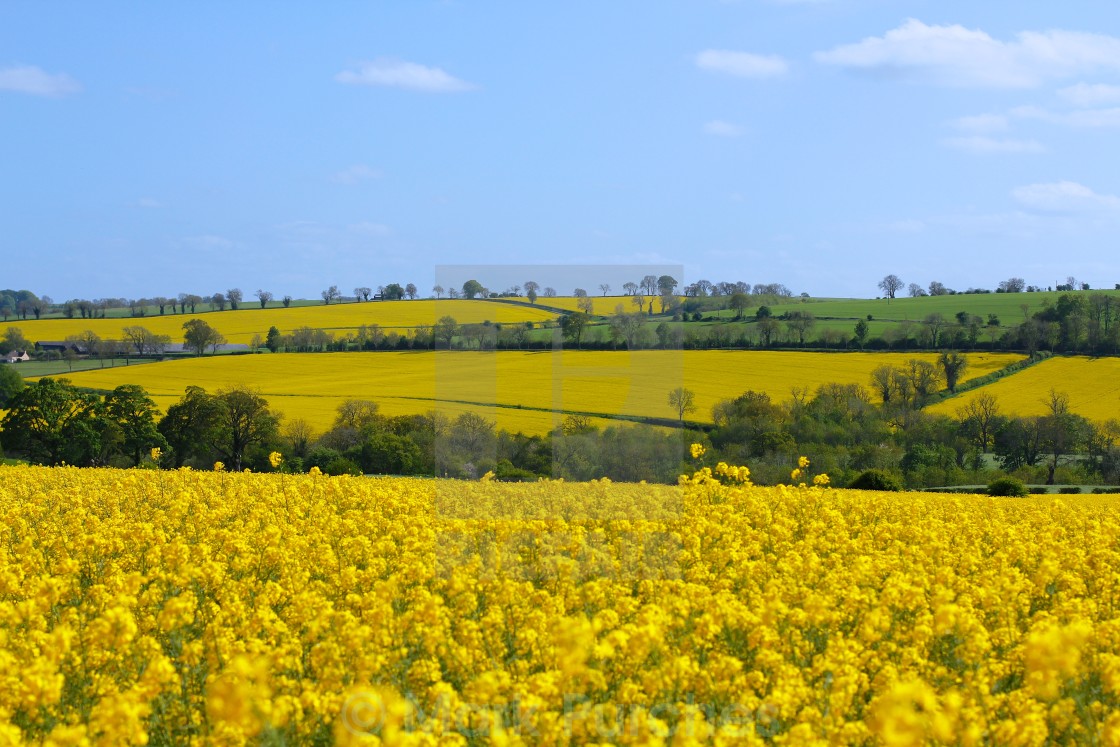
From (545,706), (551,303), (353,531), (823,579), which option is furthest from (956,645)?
(551,303)

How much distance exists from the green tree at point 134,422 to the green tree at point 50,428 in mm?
825

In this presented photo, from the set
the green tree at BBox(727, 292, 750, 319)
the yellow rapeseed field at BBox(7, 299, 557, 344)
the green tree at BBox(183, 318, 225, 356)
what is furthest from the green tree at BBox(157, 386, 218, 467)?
the green tree at BBox(727, 292, 750, 319)

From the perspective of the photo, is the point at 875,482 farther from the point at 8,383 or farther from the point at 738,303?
the point at 738,303

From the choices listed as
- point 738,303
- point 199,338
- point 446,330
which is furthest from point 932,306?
point 446,330

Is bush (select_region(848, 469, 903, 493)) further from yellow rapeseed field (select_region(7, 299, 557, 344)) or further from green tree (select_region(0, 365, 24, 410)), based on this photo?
yellow rapeseed field (select_region(7, 299, 557, 344))

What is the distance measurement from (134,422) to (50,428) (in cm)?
340

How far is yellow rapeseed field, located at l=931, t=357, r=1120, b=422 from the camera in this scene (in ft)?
205

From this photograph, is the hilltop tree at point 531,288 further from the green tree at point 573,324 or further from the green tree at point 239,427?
the green tree at point 239,427

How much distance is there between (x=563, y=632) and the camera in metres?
6.37

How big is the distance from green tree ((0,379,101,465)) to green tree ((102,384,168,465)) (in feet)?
2.71

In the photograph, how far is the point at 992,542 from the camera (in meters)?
12.8

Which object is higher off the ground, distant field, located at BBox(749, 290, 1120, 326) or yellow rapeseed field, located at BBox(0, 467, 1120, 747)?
distant field, located at BBox(749, 290, 1120, 326)

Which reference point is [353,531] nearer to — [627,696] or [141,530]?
[141,530]

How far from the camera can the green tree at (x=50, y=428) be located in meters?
43.4
